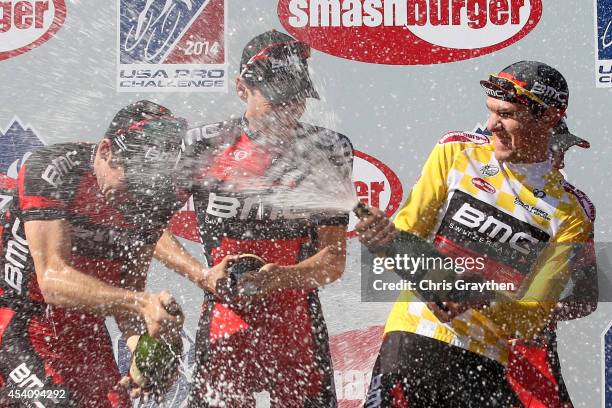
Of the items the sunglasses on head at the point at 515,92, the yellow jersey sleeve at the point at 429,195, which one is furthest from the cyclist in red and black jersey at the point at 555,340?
the yellow jersey sleeve at the point at 429,195

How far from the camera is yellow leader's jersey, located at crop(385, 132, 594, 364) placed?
280 cm

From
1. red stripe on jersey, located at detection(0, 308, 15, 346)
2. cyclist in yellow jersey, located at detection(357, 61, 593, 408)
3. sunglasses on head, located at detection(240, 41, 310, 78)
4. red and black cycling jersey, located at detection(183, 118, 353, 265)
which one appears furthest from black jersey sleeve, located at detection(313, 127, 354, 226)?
red stripe on jersey, located at detection(0, 308, 15, 346)

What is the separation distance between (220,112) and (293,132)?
0.82 feet

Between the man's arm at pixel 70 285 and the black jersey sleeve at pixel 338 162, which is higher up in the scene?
the black jersey sleeve at pixel 338 162

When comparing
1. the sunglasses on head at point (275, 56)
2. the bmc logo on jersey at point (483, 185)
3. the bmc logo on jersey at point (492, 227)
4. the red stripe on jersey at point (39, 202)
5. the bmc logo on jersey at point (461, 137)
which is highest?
the sunglasses on head at point (275, 56)

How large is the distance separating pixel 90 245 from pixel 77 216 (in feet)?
0.35

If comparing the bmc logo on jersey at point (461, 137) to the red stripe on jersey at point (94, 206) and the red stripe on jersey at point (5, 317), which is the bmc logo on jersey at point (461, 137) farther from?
the red stripe on jersey at point (5, 317)

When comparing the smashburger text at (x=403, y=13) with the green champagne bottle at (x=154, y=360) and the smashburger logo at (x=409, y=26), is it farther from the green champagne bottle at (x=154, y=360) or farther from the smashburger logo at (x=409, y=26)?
the green champagne bottle at (x=154, y=360)

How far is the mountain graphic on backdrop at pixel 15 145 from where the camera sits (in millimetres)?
2881

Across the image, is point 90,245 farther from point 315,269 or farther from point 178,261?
point 315,269

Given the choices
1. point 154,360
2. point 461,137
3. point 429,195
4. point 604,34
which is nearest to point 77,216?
point 154,360

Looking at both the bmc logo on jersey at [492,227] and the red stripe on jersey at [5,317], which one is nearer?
the bmc logo on jersey at [492,227]

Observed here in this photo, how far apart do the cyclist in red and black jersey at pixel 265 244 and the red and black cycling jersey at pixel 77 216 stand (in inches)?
4.6

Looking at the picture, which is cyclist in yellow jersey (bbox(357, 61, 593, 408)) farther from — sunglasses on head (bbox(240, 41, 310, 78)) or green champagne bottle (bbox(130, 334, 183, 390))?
green champagne bottle (bbox(130, 334, 183, 390))
